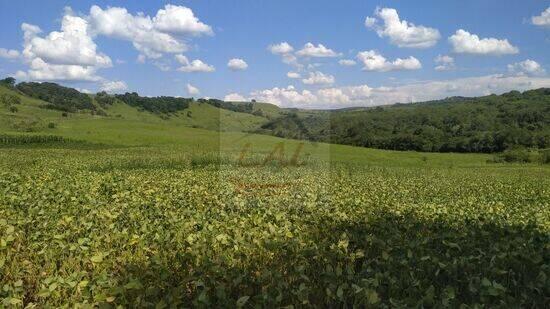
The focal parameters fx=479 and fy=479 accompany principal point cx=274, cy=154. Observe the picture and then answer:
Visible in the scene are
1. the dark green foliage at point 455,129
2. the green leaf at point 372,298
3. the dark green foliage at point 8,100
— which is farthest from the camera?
the dark green foliage at point 8,100

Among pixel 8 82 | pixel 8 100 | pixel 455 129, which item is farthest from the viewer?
pixel 8 82

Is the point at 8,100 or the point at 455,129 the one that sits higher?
the point at 8,100

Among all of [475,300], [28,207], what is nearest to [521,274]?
[475,300]

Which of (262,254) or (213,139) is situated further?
(213,139)

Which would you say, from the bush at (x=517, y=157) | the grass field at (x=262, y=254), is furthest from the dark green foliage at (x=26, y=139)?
the bush at (x=517, y=157)

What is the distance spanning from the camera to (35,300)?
677 cm

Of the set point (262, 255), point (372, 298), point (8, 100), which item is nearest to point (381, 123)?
point (8, 100)

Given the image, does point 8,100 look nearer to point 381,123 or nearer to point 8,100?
point 8,100

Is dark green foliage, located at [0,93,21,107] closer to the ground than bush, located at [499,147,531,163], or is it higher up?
higher up

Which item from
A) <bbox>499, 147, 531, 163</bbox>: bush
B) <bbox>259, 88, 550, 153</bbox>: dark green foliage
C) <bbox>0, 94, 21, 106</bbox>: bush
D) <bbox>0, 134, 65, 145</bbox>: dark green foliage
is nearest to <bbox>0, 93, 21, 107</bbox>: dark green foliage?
<bbox>0, 94, 21, 106</bbox>: bush

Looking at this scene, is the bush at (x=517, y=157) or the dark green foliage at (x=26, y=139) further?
the bush at (x=517, y=157)

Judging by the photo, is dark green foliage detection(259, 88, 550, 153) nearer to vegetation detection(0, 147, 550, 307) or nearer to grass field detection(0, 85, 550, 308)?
grass field detection(0, 85, 550, 308)

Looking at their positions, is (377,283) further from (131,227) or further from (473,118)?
(473,118)

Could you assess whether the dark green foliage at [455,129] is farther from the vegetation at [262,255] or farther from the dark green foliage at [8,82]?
the dark green foliage at [8,82]
